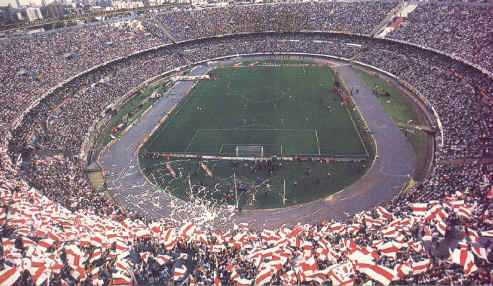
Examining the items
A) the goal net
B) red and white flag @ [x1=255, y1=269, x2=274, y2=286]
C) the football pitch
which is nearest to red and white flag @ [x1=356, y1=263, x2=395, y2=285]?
red and white flag @ [x1=255, y1=269, x2=274, y2=286]

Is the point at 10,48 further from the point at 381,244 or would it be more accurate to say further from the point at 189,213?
the point at 381,244

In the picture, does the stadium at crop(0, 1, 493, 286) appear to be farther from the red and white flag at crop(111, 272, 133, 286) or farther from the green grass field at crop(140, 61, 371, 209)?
the green grass field at crop(140, 61, 371, 209)

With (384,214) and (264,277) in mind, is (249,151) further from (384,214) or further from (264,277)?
(264,277)

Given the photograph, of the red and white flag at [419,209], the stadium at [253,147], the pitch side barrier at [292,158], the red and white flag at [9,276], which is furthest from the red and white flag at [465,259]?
the red and white flag at [9,276]

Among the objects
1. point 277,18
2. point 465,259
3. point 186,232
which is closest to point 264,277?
point 186,232

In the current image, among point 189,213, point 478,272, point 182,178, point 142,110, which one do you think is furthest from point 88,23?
point 478,272

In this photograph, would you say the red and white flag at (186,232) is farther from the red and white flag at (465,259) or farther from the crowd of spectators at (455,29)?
the crowd of spectators at (455,29)
